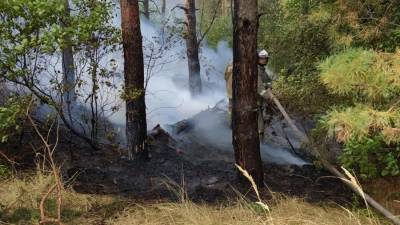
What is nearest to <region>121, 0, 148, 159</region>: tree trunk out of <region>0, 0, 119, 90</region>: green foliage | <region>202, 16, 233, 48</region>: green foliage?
<region>0, 0, 119, 90</region>: green foliage

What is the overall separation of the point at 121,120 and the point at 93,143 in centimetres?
267

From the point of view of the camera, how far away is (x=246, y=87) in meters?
5.95

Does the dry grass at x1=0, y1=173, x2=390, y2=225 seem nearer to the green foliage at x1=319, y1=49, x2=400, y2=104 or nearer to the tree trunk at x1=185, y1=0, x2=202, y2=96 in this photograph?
the green foliage at x1=319, y1=49, x2=400, y2=104

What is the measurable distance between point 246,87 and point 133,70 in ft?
7.69

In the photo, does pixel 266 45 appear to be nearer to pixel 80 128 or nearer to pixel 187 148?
pixel 187 148

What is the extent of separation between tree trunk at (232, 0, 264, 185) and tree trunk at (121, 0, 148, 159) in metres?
2.02

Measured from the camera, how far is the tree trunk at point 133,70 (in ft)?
24.7

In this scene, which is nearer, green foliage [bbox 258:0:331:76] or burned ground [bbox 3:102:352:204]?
burned ground [bbox 3:102:352:204]

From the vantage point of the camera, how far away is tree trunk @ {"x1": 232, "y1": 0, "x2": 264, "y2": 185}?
5.82 metres

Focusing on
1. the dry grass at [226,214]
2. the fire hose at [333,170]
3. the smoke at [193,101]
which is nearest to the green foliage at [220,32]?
the smoke at [193,101]

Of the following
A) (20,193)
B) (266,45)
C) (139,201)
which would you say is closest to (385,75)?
(139,201)

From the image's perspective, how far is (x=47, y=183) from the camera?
580 cm

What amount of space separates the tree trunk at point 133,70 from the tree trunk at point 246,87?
2.02m

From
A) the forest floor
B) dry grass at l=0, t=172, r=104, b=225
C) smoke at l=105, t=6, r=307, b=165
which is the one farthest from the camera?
smoke at l=105, t=6, r=307, b=165
